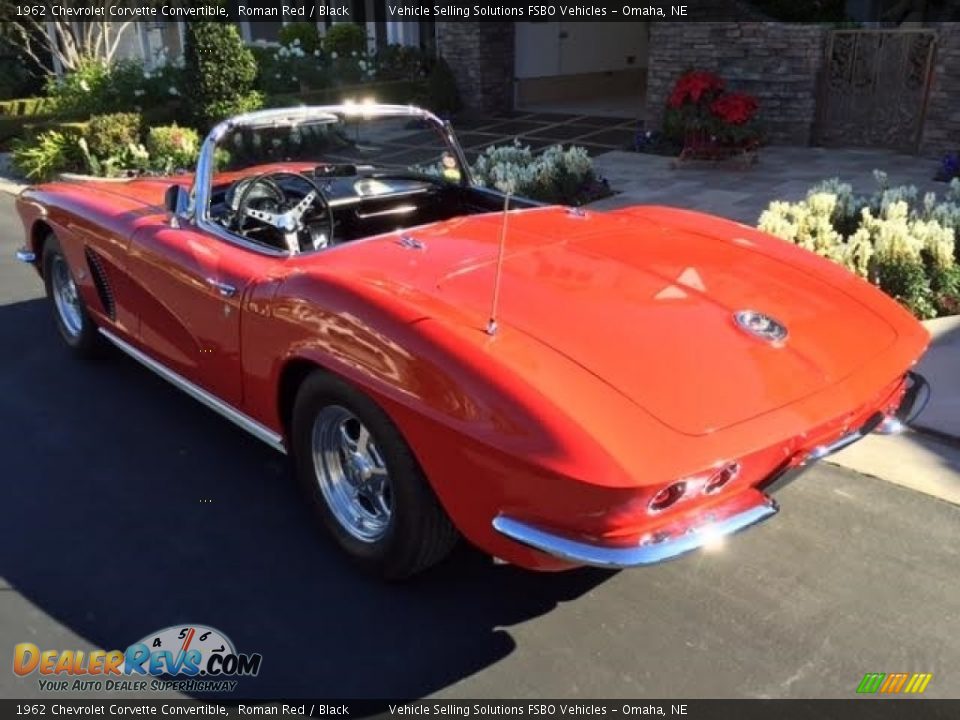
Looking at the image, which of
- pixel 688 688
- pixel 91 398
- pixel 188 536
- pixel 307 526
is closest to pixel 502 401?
pixel 688 688

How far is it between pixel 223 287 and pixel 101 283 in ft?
4.36

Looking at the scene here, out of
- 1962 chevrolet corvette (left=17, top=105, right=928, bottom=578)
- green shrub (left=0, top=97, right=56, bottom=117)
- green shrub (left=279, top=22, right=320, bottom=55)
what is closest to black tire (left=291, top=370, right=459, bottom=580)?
1962 chevrolet corvette (left=17, top=105, right=928, bottom=578)

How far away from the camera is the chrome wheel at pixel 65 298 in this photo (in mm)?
4922

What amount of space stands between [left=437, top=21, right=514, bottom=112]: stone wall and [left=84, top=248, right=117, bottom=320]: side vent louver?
451 inches

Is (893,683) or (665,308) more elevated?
(665,308)

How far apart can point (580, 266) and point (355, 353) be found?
91 cm

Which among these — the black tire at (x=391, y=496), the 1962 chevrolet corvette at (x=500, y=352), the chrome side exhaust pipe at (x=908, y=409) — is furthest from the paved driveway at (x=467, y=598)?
the chrome side exhaust pipe at (x=908, y=409)

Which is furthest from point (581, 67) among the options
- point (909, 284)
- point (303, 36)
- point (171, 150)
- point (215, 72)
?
point (909, 284)

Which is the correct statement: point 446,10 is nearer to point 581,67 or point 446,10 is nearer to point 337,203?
point 581,67

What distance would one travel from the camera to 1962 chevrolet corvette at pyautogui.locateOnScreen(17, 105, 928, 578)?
7.38 feet

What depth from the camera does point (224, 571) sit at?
3.06 meters

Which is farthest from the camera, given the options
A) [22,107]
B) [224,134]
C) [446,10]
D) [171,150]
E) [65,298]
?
[22,107]

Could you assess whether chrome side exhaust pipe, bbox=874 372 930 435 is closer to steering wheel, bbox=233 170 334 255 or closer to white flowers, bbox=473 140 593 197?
steering wheel, bbox=233 170 334 255

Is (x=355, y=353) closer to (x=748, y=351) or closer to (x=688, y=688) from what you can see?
(x=748, y=351)
